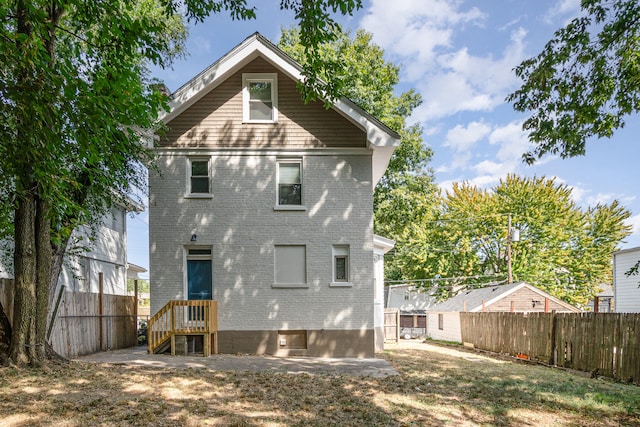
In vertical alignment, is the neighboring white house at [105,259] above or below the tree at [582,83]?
below

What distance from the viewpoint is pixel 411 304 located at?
50438 mm

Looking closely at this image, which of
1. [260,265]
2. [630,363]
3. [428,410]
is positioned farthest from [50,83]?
[630,363]

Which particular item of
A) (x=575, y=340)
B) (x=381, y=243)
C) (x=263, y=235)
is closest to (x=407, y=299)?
(x=381, y=243)

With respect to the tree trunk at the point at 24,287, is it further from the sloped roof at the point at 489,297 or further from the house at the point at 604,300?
the house at the point at 604,300

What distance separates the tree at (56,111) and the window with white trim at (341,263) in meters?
5.65

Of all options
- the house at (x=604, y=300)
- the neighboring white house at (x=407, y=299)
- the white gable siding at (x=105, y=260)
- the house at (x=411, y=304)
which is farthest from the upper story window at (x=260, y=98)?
the neighboring white house at (x=407, y=299)

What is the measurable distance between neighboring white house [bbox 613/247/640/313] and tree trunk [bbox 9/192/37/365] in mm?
27788

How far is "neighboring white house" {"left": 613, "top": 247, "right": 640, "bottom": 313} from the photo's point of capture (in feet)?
85.8

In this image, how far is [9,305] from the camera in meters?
9.69

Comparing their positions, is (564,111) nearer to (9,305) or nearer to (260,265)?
(260,265)

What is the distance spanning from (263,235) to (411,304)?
129 ft

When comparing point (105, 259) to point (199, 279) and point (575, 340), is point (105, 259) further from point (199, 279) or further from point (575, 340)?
point (575, 340)

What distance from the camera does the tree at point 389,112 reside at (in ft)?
80.8

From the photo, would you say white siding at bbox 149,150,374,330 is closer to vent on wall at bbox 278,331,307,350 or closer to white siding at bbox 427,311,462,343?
vent on wall at bbox 278,331,307,350
